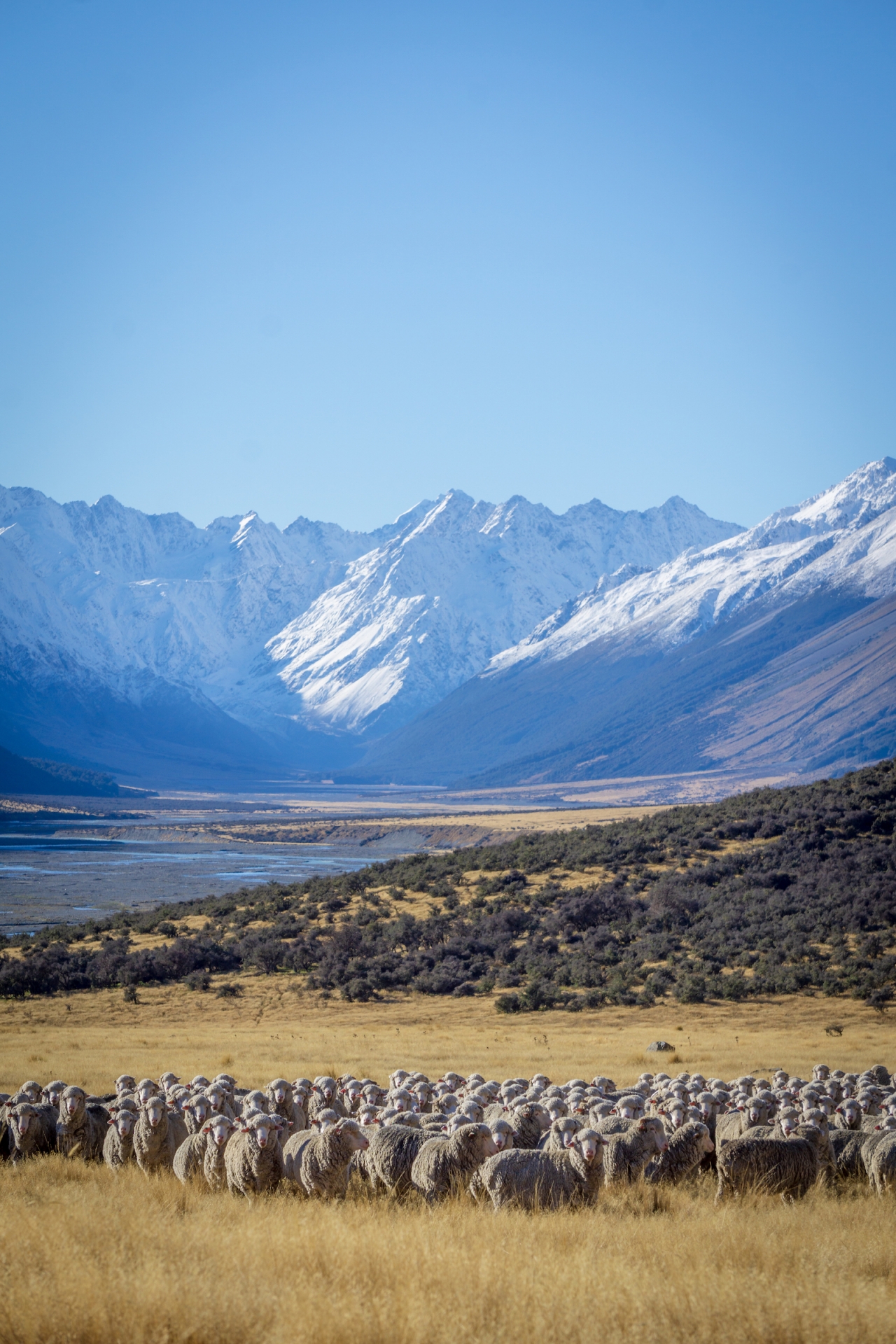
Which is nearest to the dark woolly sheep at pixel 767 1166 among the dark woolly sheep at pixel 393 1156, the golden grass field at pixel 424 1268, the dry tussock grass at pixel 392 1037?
the golden grass field at pixel 424 1268

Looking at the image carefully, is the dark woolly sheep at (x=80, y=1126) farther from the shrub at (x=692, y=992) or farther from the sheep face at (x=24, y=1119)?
the shrub at (x=692, y=992)


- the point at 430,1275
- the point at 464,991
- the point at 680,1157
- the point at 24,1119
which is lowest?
the point at 464,991

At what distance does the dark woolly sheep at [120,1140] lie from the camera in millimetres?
10578

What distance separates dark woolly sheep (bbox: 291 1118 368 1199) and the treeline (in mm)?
17669

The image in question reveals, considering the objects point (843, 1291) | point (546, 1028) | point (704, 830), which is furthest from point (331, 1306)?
point (704, 830)

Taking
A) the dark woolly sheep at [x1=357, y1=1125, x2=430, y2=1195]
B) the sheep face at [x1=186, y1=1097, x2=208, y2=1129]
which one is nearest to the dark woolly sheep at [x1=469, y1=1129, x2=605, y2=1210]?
the dark woolly sheep at [x1=357, y1=1125, x2=430, y2=1195]

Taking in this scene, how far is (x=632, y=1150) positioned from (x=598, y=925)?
24127 millimetres

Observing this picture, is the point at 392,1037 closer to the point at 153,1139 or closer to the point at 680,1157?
the point at 153,1139

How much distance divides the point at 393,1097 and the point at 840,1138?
522cm

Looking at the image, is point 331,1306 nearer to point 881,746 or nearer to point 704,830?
point 704,830

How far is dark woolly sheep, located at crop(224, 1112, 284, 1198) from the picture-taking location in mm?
9391

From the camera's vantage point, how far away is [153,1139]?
10.5 meters

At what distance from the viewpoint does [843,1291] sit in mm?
6320

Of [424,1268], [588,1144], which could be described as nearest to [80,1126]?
[588,1144]
